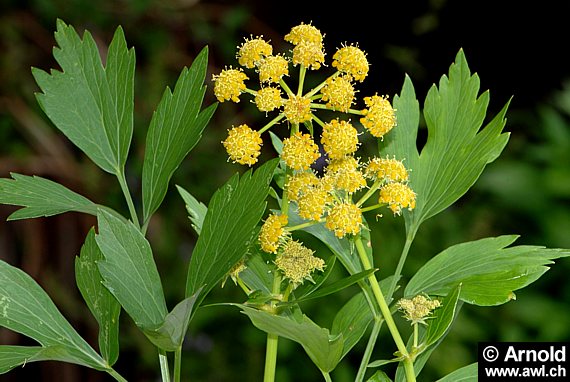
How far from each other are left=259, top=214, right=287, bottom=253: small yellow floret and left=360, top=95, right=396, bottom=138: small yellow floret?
97mm

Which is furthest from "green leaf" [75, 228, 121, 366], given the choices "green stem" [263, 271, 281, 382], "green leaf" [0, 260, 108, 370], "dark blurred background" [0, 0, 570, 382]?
"dark blurred background" [0, 0, 570, 382]

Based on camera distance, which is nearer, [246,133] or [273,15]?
[246,133]

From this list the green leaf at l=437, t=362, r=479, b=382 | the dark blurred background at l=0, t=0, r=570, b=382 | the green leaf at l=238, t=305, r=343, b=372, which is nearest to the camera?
the green leaf at l=238, t=305, r=343, b=372

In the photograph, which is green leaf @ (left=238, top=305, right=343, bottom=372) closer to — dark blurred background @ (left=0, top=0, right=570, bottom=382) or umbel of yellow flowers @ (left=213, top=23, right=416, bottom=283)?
umbel of yellow flowers @ (left=213, top=23, right=416, bottom=283)

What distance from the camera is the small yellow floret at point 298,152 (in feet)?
1.65

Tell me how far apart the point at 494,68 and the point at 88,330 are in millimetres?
1307

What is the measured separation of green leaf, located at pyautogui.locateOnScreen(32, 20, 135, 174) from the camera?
1.98 ft

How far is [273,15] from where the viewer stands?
8.70ft

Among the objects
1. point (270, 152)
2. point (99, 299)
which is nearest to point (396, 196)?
point (99, 299)

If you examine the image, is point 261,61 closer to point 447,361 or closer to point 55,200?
Answer: point 55,200

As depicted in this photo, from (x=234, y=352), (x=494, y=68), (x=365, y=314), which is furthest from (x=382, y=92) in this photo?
(x=365, y=314)

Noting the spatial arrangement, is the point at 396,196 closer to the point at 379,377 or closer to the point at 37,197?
the point at 379,377

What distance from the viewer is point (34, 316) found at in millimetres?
580

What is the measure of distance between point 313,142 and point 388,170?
0.07 metres
